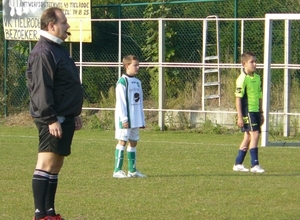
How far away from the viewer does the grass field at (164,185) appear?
28.1ft

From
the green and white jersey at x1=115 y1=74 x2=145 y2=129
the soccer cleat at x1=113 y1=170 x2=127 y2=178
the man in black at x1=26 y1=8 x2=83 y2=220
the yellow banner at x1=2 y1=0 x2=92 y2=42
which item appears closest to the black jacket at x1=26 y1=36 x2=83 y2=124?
the man in black at x1=26 y1=8 x2=83 y2=220

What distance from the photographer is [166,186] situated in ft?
34.2

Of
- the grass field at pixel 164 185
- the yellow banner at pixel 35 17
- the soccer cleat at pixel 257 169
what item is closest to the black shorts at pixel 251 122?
the soccer cleat at pixel 257 169

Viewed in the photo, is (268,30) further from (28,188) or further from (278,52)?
(28,188)

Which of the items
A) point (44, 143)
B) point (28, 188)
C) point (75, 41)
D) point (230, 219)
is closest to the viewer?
point (44, 143)

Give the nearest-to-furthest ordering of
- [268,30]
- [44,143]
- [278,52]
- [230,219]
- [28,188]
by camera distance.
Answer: [44,143] → [230,219] → [28,188] → [268,30] → [278,52]

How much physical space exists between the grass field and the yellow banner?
16.8 feet

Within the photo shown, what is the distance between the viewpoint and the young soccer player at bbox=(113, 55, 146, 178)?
36.7 ft

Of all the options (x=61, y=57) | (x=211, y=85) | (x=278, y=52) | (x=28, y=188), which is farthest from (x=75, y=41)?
(x=61, y=57)

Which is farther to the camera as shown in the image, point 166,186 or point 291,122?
point 291,122

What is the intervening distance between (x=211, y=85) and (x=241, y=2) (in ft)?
7.92

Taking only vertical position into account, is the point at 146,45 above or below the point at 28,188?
above

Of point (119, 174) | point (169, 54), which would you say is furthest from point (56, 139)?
point (169, 54)

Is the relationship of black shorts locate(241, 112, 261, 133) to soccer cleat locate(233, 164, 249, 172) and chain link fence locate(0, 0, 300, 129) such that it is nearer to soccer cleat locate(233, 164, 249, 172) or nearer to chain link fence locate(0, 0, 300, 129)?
soccer cleat locate(233, 164, 249, 172)
